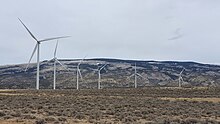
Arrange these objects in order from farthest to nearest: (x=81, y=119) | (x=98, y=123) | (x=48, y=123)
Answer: (x=81, y=119) → (x=98, y=123) → (x=48, y=123)

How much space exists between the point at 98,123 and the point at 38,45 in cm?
6147

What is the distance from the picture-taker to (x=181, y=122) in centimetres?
2564

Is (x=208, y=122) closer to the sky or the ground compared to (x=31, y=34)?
closer to the ground

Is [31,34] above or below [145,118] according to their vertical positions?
above

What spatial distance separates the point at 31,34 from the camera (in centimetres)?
8200

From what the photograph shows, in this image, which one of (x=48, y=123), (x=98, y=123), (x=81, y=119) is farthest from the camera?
(x=81, y=119)

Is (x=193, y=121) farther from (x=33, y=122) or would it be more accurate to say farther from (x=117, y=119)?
(x=33, y=122)

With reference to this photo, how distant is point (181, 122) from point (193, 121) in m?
0.85

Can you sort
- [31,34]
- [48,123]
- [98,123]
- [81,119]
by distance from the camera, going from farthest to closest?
1. [31,34]
2. [81,119]
3. [98,123]
4. [48,123]

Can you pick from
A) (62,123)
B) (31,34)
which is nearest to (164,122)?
(62,123)

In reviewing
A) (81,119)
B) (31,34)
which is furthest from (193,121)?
(31,34)

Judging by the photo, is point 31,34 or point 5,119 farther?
point 31,34

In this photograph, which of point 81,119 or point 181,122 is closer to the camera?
point 181,122

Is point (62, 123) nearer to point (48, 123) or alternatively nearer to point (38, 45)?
point (48, 123)
